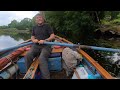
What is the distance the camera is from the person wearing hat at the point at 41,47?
3.06 m

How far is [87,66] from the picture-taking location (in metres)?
3.52

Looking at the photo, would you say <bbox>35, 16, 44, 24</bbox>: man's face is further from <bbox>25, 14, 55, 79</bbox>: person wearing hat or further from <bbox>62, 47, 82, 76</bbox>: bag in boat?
<bbox>62, 47, 82, 76</bbox>: bag in boat

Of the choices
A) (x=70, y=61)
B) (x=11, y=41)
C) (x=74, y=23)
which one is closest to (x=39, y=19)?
(x=70, y=61)

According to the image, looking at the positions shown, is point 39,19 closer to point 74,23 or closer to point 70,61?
point 70,61

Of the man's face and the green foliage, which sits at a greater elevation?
the man's face

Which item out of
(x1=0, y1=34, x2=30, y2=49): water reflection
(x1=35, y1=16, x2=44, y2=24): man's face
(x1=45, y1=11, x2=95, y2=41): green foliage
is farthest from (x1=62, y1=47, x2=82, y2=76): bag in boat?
(x1=45, y1=11, x2=95, y2=41): green foliage

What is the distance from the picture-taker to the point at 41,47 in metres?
3.43

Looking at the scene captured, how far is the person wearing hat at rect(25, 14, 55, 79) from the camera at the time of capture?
10.0ft

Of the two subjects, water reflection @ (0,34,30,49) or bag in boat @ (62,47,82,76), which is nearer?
bag in boat @ (62,47,82,76)
